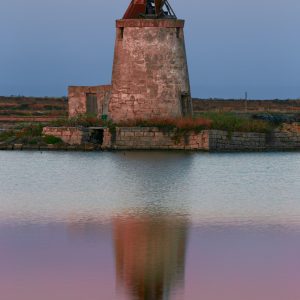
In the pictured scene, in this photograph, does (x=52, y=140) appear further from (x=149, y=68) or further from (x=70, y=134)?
(x=149, y=68)

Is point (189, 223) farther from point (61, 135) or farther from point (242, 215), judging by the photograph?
point (61, 135)

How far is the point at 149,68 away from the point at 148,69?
0.04 m

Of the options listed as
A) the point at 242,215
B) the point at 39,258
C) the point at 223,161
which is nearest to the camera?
the point at 39,258

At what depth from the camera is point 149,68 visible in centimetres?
2727

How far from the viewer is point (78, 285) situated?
823 centimetres

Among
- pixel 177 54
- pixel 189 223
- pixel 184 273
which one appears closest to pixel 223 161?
pixel 177 54

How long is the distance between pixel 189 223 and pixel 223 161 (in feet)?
37.5

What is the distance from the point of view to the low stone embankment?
85.6ft

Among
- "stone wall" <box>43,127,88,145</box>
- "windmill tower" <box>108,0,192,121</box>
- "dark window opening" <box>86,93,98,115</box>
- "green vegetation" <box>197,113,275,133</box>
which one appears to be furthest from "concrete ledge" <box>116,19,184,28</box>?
"dark window opening" <box>86,93,98,115</box>

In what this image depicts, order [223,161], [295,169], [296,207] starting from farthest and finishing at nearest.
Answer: [223,161]
[295,169]
[296,207]

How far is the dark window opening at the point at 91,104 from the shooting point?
102ft

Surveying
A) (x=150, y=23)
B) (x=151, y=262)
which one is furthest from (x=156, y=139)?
(x=151, y=262)

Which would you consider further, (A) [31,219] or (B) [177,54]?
(B) [177,54]

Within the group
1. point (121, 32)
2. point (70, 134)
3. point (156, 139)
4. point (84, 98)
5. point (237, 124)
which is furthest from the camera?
point (84, 98)
